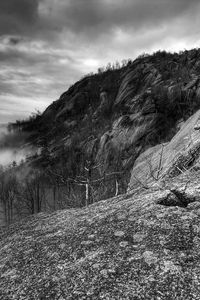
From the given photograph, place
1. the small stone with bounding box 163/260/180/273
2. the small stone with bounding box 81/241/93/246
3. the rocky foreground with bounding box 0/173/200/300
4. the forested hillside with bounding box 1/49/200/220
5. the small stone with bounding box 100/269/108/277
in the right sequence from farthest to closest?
the forested hillside with bounding box 1/49/200/220 → the small stone with bounding box 81/241/93/246 → the small stone with bounding box 100/269/108/277 → the small stone with bounding box 163/260/180/273 → the rocky foreground with bounding box 0/173/200/300

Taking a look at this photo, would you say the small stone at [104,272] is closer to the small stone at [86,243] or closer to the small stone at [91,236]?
the small stone at [86,243]

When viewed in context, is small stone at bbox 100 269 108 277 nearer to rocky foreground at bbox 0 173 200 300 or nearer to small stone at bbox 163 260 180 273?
rocky foreground at bbox 0 173 200 300

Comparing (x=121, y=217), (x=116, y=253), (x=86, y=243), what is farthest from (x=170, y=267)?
(x=121, y=217)

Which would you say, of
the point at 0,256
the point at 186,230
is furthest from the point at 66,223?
the point at 186,230

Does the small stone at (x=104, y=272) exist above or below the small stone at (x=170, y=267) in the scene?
below

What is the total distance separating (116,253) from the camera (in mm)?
3918

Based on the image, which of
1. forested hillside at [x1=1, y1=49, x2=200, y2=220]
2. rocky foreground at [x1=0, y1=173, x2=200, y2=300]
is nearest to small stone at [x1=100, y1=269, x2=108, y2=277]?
rocky foreground at [x1=0, y1=173, x2=200, y2=300]

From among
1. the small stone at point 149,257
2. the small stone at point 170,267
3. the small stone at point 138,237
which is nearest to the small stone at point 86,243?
the small stone at point 138,237

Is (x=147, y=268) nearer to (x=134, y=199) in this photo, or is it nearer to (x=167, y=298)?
(x=167, y=298)

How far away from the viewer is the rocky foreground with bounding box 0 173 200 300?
3.30 m

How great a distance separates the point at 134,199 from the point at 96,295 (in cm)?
252

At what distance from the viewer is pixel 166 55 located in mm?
172125

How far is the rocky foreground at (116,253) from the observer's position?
330cm

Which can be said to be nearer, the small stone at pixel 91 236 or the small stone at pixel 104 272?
the small stone at pixel 104 272
